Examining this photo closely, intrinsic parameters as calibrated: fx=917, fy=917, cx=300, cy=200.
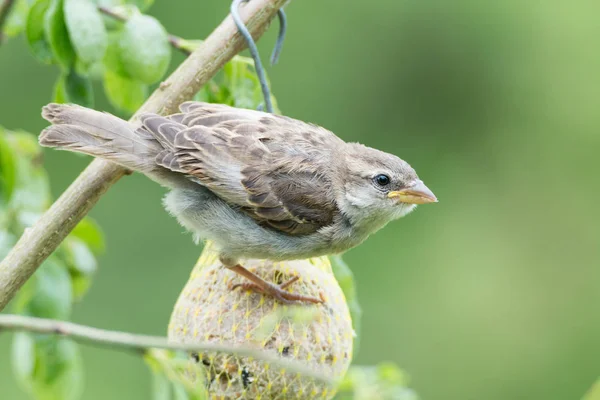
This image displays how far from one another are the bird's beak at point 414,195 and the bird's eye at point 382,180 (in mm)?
48

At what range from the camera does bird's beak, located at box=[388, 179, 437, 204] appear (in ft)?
12.4

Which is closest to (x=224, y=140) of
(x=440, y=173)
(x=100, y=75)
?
(x=100, y=75)

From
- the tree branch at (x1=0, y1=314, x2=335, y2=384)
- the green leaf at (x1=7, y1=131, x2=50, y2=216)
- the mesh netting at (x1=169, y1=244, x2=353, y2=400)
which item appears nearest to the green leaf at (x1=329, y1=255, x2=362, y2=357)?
the mesh netting at (x1=169, y1=244, x2=353, y2=400)

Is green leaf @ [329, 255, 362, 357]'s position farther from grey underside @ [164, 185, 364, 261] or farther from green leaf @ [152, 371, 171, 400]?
green leaf @ [152, 371, 171, 400]

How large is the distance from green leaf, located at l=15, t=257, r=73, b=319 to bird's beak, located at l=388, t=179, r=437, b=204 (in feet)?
4.67

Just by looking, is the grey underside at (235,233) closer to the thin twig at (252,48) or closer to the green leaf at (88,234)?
the green leaf at (88,234)

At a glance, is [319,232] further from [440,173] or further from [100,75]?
[440,173]

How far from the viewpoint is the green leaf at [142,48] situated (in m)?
3.23

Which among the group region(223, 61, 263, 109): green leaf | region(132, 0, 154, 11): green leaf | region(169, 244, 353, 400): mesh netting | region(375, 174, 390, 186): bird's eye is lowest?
region(169, 244, 353, 400): mesh netting

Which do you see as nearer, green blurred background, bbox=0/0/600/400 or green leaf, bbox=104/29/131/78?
green leaf, bbox=104/29/131/78

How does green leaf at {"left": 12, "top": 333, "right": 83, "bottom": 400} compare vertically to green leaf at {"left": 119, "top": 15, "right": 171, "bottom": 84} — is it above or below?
below

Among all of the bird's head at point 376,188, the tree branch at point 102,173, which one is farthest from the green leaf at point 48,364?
the bird's head at point 376,188

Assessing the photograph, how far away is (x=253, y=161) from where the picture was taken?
12.2 feet

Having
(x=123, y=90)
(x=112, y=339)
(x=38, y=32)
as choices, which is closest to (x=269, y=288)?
Result: (x=123, y=90)
